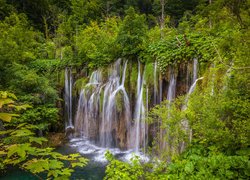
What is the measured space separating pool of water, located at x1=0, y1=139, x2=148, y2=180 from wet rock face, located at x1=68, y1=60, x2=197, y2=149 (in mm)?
658

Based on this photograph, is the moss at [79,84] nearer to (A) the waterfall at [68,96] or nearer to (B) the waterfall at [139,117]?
(A) the waterfall at [68,96]

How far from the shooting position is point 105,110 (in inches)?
511

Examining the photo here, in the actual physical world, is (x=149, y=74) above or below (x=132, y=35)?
below

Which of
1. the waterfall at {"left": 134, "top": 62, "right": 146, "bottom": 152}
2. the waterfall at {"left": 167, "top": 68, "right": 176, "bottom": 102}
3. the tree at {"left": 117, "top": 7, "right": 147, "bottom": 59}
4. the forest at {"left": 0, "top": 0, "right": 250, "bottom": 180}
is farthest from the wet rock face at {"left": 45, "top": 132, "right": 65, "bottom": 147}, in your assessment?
the waterfall at {"left": 167, "top": 68, "right": 176, "bottom": 102}

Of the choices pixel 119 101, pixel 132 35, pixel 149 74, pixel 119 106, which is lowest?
pixel 119 106

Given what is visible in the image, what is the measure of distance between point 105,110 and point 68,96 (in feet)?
13.5

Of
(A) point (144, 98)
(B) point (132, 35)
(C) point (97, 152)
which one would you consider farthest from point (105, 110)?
(B) point (132, 35)

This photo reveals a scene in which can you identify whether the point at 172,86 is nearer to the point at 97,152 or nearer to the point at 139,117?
the point at 139,117

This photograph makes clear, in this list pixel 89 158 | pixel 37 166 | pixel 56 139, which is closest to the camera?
pixel 37 166

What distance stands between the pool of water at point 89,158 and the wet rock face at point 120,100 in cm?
66

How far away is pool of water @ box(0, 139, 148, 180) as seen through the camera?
9336mm

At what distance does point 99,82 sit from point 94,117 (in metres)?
2.26

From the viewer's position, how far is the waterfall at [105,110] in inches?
487

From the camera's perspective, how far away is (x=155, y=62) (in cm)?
1140
